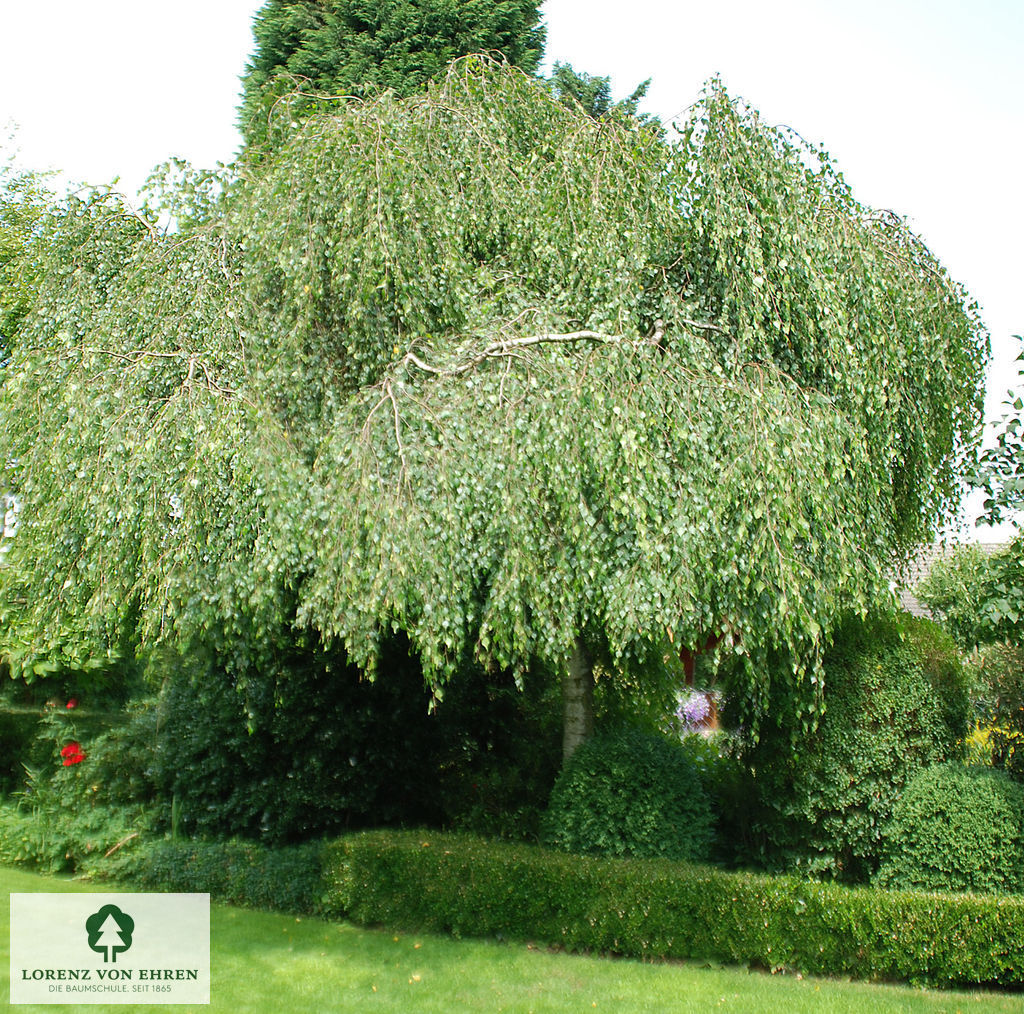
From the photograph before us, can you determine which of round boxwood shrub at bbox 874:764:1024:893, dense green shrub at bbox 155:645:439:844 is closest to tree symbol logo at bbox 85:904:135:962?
dense green shrub at bbox 155:645:439:844

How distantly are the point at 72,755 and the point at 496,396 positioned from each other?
654cm

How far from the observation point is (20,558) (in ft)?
22.4

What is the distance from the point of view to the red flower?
9.45 meters

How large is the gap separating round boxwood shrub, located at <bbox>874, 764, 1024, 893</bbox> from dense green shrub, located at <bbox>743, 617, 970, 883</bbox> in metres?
0.17

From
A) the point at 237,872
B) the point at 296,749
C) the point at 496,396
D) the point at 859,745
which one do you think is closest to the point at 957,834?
the point at 859,745

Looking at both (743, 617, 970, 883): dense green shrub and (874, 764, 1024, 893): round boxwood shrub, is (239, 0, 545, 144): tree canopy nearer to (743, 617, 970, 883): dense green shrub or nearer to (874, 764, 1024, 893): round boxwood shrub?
(743, 617, 970, 883): dense green shrub

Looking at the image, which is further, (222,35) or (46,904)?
(222,35)

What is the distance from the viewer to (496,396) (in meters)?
5.69

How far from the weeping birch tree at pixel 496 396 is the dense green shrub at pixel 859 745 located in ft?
1.45

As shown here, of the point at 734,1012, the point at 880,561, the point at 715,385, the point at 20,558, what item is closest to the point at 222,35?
the point at 20,558

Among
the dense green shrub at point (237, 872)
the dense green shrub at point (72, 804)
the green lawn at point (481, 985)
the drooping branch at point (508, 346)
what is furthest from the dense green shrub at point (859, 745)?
the dense green shrub at point (72, 804)

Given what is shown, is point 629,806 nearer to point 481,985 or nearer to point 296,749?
point 481,985

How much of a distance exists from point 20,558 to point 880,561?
611 centimetres

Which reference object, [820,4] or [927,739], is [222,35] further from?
[927,739]
